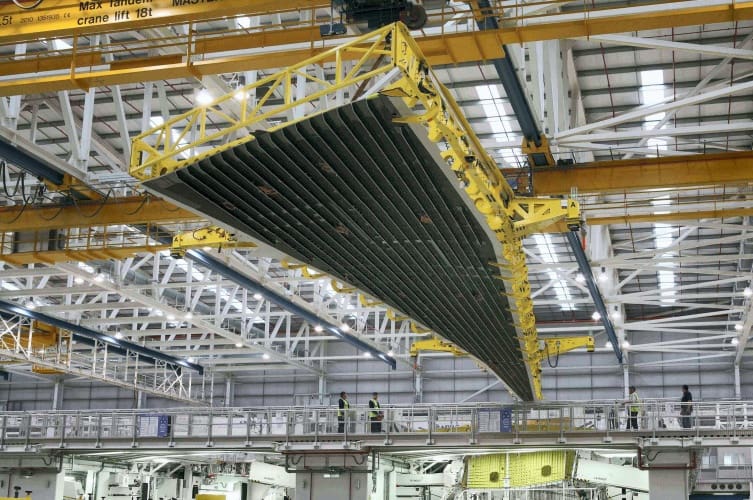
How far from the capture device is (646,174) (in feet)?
81.5

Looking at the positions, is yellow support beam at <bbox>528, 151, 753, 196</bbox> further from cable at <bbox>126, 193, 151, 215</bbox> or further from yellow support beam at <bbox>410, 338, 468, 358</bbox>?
yellow support beam at <bbox>410, 338, 468, 358</bbox>

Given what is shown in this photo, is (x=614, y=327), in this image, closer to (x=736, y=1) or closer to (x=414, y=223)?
(x=414, y=223)

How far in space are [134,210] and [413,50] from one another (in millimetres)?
16366

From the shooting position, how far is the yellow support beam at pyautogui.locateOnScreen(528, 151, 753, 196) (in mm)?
24266


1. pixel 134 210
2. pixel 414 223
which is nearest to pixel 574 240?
pixel 414 223

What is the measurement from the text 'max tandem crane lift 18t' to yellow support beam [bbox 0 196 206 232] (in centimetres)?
354

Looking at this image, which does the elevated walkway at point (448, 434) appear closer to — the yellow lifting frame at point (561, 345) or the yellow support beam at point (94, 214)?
the yellow lifting frame at point (561, 345)

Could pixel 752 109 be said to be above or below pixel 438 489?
above

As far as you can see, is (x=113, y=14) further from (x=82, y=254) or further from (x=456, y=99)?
(x=456, y=99)

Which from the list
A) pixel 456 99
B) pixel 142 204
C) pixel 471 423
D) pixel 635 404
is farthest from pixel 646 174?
pixel 142 204

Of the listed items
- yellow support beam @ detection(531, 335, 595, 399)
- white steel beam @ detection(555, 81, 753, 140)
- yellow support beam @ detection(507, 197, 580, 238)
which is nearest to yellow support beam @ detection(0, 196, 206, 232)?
yellow support beam @ detection(507, 197, 580, 238)

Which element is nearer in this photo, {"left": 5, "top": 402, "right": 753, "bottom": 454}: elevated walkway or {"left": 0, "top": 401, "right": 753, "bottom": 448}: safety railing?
{"left": 5, "top": 402, "right": 753, "bottom": 454}: elevated walkway

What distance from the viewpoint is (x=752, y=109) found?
1197 inches

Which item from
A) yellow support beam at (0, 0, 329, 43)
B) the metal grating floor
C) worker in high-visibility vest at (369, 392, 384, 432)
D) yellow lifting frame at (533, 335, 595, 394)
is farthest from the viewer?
yellow lifting frame at (533, 335, 595, 394)
